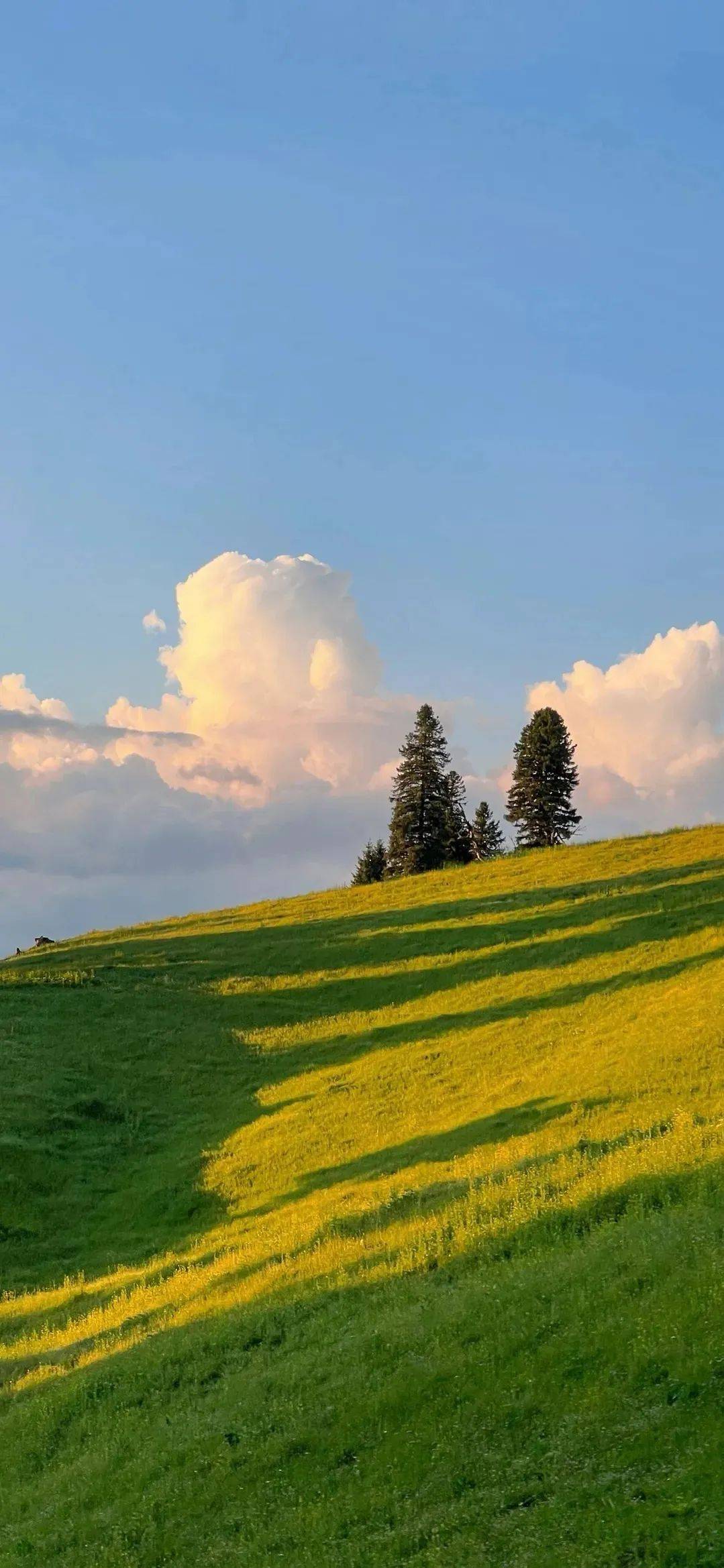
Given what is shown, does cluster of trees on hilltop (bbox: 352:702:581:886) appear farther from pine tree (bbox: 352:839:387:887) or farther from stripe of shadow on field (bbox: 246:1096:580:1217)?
stripe of shadow on field (bbox: 246:1096:580:1217)

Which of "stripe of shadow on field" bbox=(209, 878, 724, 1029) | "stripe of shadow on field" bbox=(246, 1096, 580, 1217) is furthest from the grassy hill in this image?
"stripe of shadow on field" bbox=(209, 878, 724, 1029)

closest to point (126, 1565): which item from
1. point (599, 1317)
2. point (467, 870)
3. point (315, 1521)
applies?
point (315, 1521)

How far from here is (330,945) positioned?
6462 cm

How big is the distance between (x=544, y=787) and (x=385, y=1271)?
82964 millimetres

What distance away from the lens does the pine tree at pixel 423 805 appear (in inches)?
4006

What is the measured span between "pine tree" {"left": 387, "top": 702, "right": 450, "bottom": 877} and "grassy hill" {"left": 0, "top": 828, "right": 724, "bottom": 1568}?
4728 cm

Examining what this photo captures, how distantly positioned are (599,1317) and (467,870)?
213 ft

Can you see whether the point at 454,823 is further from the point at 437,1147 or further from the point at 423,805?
the point at 437,1147

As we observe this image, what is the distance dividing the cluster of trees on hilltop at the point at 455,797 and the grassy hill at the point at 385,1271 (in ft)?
155

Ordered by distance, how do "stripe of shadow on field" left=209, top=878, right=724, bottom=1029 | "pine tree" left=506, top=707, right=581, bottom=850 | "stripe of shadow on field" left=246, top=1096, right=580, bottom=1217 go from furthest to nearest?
"pine tree" left=506, top=707, right=581, bottom=850 < "stripe of shadow on field" left=209, top=878, right=724, bottom=1029 < "stripe of shadow on field" left=246, top=1096, right=580, bottom=1217

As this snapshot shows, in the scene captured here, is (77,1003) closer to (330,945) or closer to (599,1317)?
(330,945)

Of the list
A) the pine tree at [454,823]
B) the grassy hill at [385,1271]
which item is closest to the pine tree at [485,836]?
the pine tree at [454,823]

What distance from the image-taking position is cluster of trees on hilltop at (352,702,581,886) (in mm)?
101562

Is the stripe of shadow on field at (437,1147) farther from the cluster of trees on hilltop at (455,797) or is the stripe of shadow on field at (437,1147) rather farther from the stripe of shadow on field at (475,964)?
the cluster of trees on hilltop at (455,797)
